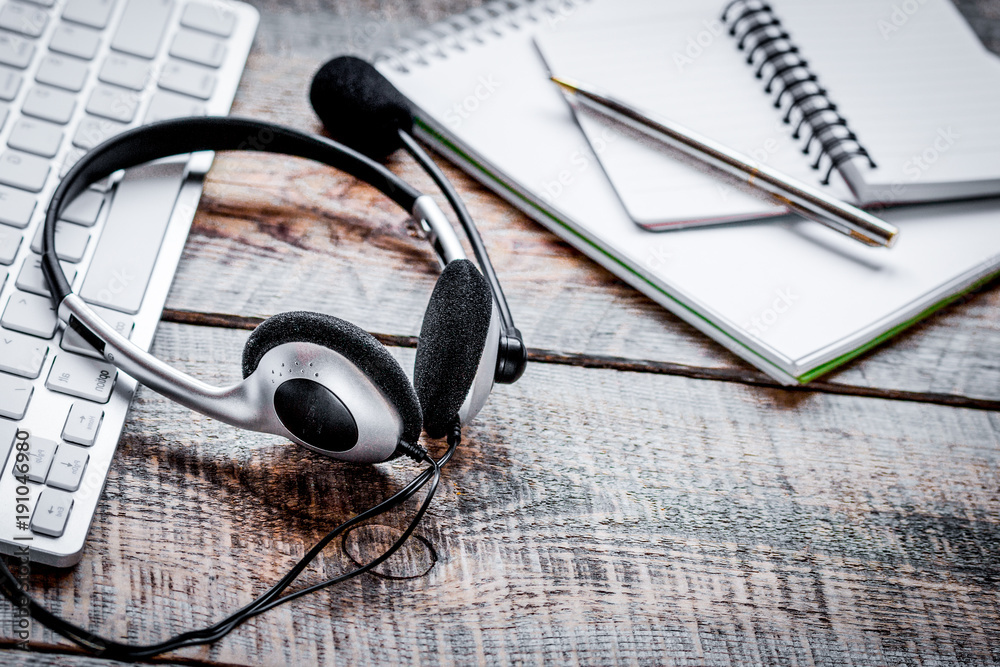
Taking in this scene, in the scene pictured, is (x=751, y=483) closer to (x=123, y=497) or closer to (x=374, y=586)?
(x=374, y=586)

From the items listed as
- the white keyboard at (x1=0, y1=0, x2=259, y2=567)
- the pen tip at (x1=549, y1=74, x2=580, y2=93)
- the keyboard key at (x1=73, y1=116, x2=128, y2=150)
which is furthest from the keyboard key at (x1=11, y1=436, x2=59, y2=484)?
→ the pen tip at (x1=549, y1=74, x2=580, y2=93)

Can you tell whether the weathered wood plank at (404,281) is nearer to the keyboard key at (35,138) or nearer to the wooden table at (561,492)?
the wooden table at (561,492)

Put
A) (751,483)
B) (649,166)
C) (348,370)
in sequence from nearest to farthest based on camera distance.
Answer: (348,370) → (751,483) → (649,166)

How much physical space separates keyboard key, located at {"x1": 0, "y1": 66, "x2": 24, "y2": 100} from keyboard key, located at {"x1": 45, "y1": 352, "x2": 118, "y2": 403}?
201mm

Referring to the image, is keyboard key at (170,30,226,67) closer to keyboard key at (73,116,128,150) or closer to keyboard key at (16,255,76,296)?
keyboard key at (73,116,128,150)

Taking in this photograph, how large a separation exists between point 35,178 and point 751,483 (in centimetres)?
Answer: 51

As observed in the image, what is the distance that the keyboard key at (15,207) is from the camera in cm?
51

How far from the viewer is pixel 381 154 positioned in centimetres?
64

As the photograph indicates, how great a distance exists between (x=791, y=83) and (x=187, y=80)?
1.61ft

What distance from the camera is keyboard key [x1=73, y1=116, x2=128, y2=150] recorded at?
56cm

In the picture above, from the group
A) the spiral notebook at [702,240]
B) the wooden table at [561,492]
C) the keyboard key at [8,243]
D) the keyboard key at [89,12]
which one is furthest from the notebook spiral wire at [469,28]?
the keyboard key at [8,243]

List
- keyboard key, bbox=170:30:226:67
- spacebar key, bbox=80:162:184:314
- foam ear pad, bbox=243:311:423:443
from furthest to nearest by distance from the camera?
keyboard key, bbox=170:30:226:67 < spacebar key, bbox=80:162:184:314 < foam ear pad, bbox=243:311:423:443

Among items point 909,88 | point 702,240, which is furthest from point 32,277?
point 909,88

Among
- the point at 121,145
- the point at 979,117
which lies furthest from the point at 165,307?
the point at 979,117
